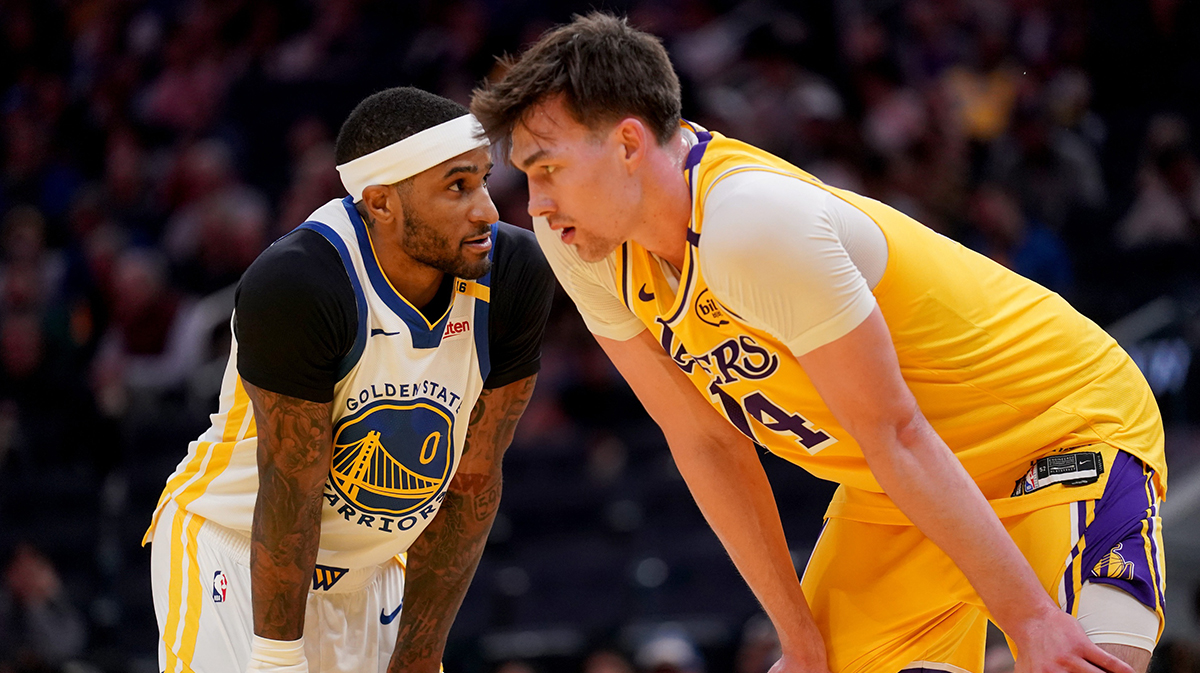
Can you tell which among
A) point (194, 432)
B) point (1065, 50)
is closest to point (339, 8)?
point (194, 432)

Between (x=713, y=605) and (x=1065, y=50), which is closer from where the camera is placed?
(x=713, y=605)

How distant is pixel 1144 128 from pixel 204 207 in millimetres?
7151

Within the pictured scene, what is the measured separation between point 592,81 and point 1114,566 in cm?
165

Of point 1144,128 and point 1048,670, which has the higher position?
point 1144,128

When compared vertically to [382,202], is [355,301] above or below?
below

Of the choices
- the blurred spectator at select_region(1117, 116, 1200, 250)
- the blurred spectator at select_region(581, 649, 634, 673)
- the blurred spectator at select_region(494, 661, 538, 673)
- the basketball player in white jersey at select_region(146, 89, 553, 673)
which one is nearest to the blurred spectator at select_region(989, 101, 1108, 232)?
the blurred spectator at select_region(1117, 116, 1200, 250)

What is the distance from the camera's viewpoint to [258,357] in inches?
130

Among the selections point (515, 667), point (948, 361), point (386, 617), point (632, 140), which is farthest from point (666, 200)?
point (515, 667)

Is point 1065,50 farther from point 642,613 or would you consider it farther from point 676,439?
point 676,439

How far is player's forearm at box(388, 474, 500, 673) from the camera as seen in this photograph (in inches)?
147

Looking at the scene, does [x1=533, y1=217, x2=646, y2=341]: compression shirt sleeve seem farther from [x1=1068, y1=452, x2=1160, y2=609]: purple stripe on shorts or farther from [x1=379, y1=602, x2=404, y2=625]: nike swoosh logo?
[x1=1068, y1=452, x2=1160, y2=609]: purple stripe on shorts

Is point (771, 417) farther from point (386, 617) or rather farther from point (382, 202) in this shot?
point (386, 617)

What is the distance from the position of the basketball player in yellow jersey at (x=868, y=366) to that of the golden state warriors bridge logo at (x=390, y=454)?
1.77 ft

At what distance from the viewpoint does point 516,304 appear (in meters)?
3.68
